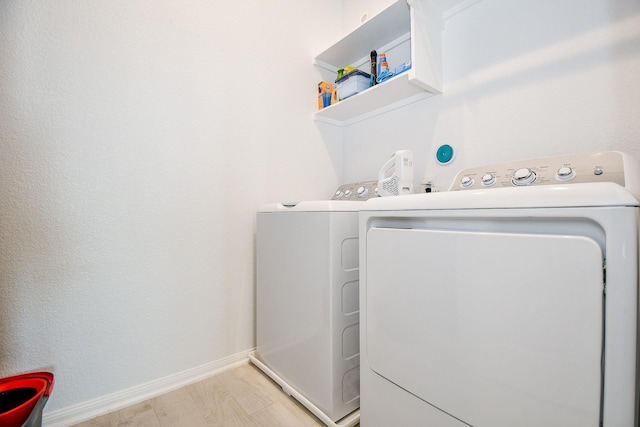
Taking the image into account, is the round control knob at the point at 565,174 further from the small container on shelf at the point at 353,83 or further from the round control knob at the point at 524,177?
the small container on shelf at the point at 353,83

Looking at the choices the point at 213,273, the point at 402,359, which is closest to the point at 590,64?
the point at 402,359

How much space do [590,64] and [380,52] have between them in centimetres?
106

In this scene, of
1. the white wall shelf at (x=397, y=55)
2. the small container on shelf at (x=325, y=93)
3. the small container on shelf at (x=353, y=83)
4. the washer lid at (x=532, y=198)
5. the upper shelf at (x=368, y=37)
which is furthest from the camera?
the small container on shelf at (x=325, y=93)

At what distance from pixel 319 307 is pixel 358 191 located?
877 millimetres

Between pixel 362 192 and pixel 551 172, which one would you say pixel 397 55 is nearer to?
pixel 362 192

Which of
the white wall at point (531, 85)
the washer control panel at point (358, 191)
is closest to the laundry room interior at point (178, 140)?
the white wall at point (531, 85)

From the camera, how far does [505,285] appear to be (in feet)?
1.94

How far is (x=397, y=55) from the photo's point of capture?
1626mm

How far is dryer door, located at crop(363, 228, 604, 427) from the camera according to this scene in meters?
0.51

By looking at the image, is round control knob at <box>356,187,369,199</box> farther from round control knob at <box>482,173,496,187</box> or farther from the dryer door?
the dryer door

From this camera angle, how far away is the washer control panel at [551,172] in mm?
769

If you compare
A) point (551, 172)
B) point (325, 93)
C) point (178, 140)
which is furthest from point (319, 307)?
point (325, 93)

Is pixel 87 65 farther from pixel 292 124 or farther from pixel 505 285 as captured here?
pixel 505 285

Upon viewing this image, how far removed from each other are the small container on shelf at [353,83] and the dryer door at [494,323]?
1094mm
